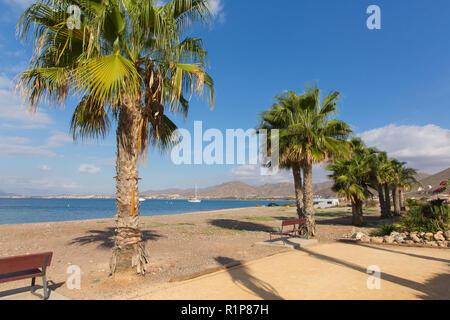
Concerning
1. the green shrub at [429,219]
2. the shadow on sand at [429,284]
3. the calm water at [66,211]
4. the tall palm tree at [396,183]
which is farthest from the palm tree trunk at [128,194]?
the calm water at [66,211]

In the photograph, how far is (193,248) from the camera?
10.3 meters

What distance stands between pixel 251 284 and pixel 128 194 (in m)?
3.32

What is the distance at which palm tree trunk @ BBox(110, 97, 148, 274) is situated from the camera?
6.14m

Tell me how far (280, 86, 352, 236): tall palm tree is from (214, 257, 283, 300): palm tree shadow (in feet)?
21.5

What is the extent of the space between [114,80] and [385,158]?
25.1 meters

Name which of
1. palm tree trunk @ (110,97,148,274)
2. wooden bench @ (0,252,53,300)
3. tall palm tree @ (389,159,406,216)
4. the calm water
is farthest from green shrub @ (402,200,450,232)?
the calm water

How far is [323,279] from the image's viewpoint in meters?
5.71

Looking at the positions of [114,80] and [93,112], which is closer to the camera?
[114,80]

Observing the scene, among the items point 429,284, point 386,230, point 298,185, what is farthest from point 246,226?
point 429,284

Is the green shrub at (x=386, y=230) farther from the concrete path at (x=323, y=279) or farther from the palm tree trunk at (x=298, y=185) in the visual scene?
the palm tree trunk at (x=298, y=185)

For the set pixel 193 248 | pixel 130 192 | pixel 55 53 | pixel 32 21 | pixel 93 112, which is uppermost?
pixel 32 21
